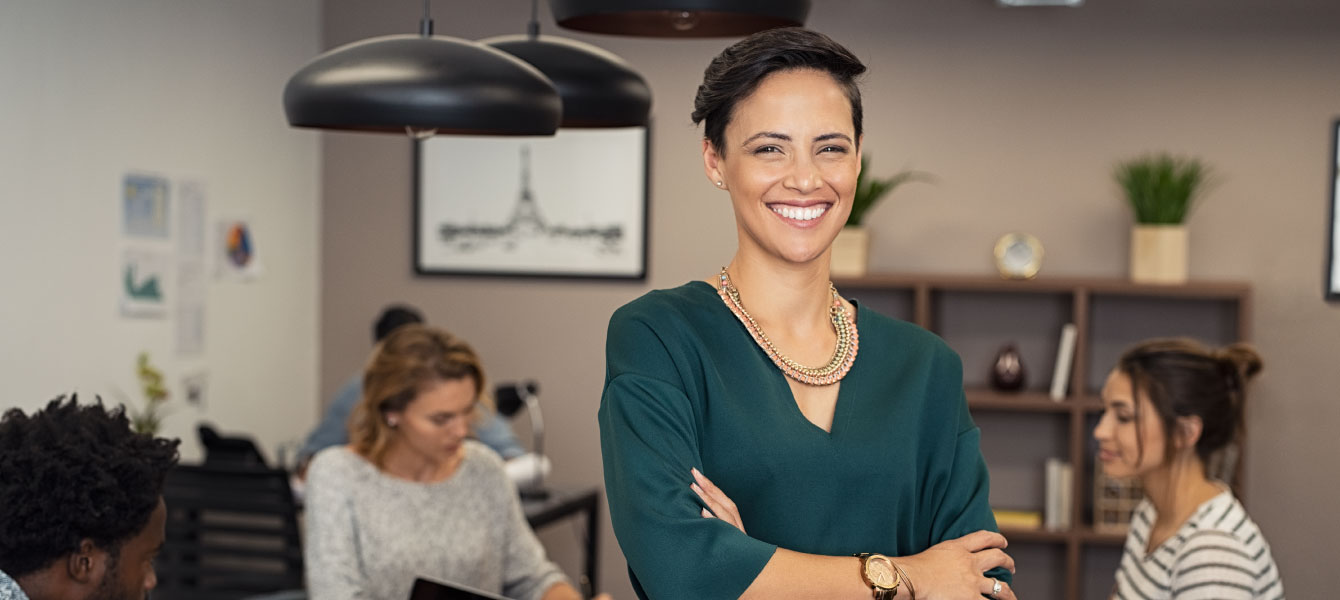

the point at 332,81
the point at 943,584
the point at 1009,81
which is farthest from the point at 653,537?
the point at 1009,81

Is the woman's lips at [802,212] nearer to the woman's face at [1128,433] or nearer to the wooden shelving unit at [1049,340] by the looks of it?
the woman's face at [1128,433]

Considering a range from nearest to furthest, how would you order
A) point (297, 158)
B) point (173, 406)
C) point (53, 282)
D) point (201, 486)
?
point (201, 486), point (53, 282), point (173, 406), point (297, 158)

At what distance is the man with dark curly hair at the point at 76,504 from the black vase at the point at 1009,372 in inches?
130

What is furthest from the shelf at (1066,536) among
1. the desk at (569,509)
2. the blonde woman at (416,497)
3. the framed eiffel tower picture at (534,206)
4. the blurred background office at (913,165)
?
the blonde woman at (416,497)

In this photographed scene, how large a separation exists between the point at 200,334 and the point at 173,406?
0.28 meters

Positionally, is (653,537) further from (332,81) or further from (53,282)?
(53,282)

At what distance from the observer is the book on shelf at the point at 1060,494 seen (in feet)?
14.9

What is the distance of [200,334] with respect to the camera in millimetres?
4566

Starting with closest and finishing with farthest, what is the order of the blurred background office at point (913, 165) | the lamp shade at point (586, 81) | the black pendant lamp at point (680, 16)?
the black pendant lamp at point (680, 16), the lamp shade at point (586, 81), the blurred background office at point (913, 165)

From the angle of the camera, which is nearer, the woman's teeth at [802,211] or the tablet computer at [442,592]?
the woman's teeth at [802,211]

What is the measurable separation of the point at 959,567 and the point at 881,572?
0.11 m

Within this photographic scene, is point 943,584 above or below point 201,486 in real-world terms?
above

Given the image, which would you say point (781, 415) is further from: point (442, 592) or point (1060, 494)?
point (1060, 494)

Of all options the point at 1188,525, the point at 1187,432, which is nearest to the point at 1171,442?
the point at 1187,432
